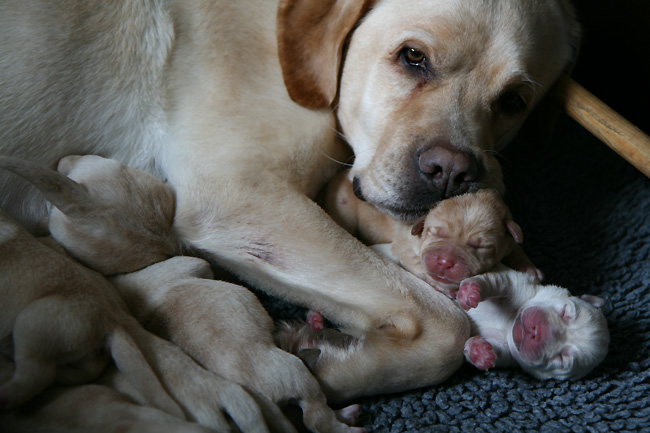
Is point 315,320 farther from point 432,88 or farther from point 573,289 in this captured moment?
point 573,289

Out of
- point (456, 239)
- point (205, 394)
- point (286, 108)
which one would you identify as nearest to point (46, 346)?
point (205, 394)

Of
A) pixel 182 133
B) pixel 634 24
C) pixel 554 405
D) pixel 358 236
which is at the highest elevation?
pixel 634 24

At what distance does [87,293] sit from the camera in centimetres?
131

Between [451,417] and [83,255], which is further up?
[83,255]

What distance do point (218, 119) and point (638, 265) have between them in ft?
4.56

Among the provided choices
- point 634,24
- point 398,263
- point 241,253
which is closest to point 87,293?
point 241,253

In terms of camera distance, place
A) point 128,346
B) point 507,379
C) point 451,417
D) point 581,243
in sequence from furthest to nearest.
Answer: point 581,243, point 507,379, point 451,417, point 128,346

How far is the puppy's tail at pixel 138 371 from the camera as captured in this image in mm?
1210

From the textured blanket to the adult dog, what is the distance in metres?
0.13

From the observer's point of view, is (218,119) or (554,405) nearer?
(554,405)

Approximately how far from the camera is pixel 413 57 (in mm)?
1680

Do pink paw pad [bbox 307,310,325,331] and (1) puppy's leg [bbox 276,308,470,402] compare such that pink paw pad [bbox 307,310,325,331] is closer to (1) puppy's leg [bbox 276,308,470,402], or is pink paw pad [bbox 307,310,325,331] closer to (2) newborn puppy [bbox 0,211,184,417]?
(1) puppy's leg [bbox 276,308,470,402]

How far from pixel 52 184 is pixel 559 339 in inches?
50.5

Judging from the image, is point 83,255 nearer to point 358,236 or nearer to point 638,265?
point 358,236
